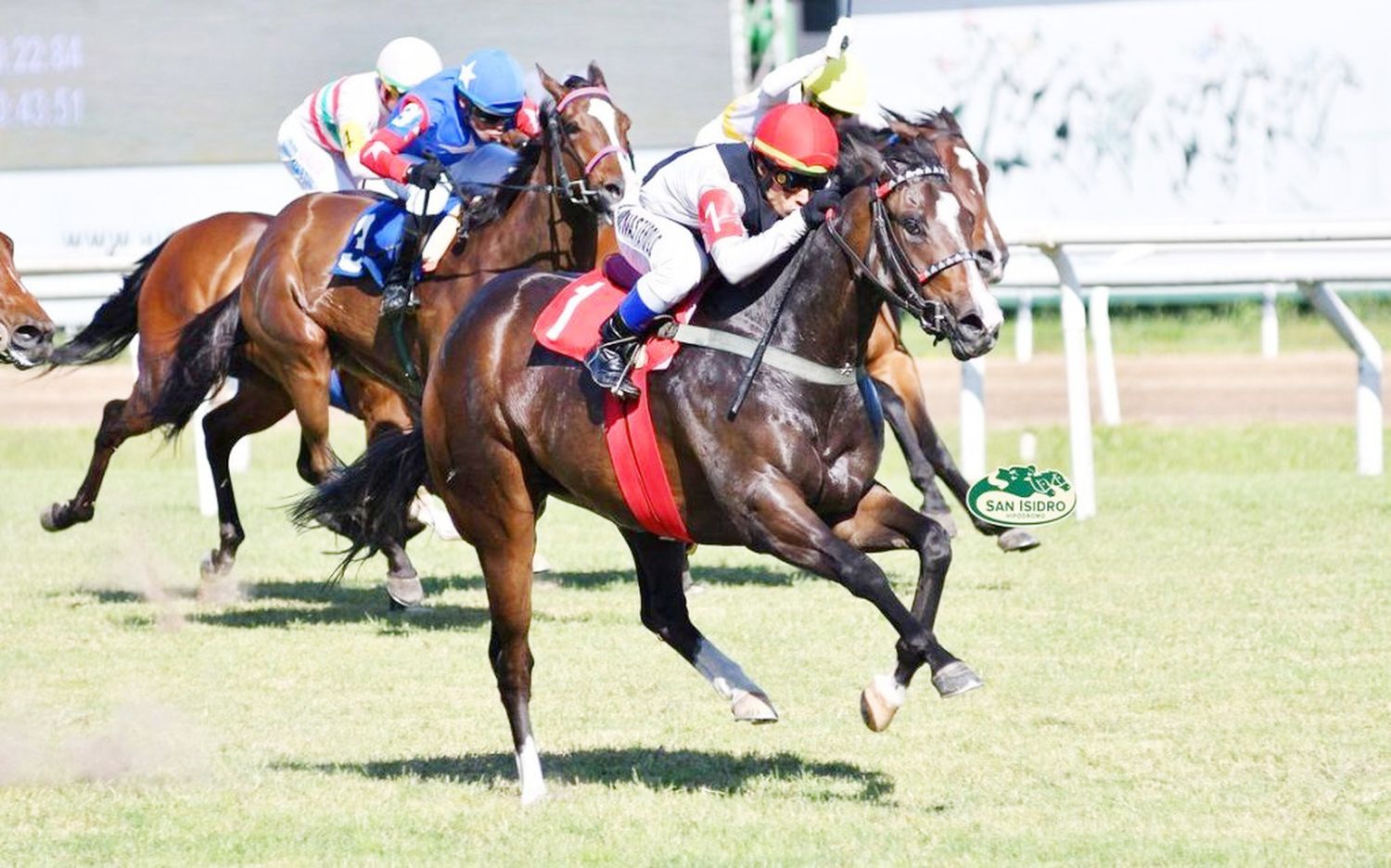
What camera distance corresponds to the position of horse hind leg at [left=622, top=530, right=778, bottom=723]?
6.13 meters

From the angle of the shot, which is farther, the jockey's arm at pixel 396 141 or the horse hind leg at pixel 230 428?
the horse hind leg at pixel 230 428

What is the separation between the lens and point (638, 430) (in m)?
5.96

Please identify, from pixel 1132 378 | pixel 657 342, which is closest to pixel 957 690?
pixel 657 342

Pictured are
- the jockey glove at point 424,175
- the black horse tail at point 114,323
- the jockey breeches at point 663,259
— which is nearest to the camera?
the jockey breeches at point 663,259

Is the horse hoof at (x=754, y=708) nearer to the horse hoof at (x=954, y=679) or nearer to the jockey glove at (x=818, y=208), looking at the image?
the horse hoof at (x=954, y=679)

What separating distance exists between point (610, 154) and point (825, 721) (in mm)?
2968

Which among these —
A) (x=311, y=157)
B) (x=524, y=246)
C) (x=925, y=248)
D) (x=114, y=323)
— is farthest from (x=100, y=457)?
(x=925, y=248)

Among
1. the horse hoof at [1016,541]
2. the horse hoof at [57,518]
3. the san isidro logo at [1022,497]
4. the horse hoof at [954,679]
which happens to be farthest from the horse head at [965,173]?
the horse hoof at [57,518]

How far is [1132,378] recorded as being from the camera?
1694 cm

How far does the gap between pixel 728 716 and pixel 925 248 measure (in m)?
2.05

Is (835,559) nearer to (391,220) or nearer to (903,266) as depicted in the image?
(903,266)

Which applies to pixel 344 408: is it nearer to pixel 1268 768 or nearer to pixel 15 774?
pixel 15 774

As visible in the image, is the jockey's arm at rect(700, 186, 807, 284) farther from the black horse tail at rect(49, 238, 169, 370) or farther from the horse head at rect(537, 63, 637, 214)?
the black horse tail at rect(49, 238, 169, 370)

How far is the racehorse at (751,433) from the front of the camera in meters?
5.56
